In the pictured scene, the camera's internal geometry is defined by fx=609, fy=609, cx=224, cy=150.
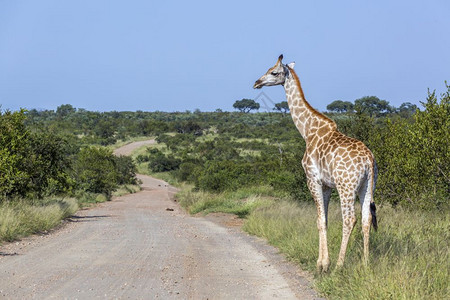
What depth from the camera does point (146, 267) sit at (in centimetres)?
1084

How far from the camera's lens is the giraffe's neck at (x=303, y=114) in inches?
422

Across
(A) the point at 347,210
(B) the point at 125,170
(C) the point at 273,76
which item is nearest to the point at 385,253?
(A) the point at 347,210

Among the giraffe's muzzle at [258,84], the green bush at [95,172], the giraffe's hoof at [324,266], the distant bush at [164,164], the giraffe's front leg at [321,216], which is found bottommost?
the distant bush at [164,164]

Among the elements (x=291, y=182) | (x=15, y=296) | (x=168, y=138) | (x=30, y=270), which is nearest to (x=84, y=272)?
(x=30, y=270)

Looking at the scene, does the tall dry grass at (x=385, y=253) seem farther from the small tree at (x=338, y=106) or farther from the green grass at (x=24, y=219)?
the small tree at (x=338, y=106)

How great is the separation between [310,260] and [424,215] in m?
4.54

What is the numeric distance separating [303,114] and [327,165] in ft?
5.53

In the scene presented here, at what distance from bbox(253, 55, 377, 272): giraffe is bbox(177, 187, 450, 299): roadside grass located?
48 centimetres

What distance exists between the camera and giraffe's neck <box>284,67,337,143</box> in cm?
1073

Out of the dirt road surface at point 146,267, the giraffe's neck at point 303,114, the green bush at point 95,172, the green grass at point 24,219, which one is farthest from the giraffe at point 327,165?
the green bush at point 95,172

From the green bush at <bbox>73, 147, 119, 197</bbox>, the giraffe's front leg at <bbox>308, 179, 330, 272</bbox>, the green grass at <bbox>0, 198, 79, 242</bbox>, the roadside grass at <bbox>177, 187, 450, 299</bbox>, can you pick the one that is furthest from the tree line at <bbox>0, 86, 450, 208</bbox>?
the giraffe's front leg at <bbox>308, 179, 330, 272</bbox>

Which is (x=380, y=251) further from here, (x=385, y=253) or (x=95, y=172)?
(x=95, y=172)

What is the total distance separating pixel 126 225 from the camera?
20.2m

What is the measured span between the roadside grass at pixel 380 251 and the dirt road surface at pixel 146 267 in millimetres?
454
